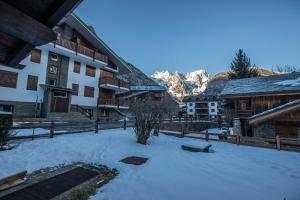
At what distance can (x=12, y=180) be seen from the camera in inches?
191

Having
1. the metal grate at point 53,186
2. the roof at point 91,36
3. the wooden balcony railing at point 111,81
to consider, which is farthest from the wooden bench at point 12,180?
the wooden balcony railing at point 111,81

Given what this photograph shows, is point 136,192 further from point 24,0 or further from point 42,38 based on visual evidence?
point 24,0

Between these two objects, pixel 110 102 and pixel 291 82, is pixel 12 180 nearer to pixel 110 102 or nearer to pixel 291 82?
pixel 110 102

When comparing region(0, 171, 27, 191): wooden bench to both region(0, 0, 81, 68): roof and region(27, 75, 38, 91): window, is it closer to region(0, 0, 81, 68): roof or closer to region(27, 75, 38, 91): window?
region(0, 0, 81, 68): roof

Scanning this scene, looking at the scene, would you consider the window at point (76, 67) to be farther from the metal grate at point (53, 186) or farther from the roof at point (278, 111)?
the roof at point (278, 111)

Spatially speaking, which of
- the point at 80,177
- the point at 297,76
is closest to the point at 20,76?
the point at 80,177

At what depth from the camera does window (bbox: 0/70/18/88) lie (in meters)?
15.7

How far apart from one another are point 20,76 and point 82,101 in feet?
24.7

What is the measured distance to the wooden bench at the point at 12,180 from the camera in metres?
4.59

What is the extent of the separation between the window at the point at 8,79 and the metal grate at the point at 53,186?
15040 mm

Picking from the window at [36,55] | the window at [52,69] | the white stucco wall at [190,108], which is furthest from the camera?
the white stucco wall at [190,108]

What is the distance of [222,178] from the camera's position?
5.94 m

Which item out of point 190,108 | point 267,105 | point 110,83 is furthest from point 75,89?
point 190,108

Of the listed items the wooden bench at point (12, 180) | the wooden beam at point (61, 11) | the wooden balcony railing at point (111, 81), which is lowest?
the wooden bench at point (12, 180)
